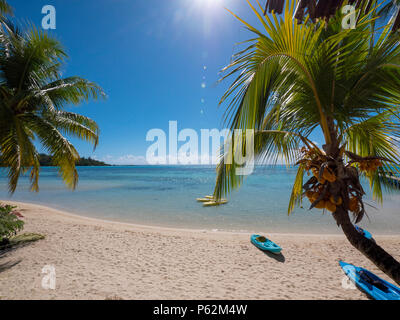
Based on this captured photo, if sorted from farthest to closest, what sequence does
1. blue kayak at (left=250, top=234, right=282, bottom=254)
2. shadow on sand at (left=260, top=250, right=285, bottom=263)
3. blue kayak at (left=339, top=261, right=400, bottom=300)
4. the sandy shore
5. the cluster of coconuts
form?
blue kayak at (left=250, top=234, right=282, bottom=254) → shadow on sand at (left=260, top=250, right=285, bottom=263) → the sandy shore → blue kayak at (left=339, top=261, right=400, bottom=300) → the cluster of coconuts

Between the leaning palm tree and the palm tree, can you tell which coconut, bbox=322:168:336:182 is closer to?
the palm tree

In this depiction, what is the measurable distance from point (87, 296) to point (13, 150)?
4753mm

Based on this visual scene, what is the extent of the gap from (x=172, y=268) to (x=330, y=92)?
508cm

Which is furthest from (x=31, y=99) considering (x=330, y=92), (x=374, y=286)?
(x=374, y=286)

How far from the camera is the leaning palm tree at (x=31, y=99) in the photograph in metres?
4.48

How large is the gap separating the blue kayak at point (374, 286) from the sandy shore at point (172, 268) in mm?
250

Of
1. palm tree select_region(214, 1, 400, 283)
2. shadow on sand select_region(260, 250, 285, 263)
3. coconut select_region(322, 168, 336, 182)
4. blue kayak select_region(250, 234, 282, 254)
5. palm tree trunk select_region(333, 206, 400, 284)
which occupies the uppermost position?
palm tree select_region(214, 1, 400, 283)

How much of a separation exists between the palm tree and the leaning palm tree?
539 cm

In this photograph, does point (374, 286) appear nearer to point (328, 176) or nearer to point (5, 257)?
point (328, 176)

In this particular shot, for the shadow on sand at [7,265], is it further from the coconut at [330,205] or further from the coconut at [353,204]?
the coconut at [353,204]

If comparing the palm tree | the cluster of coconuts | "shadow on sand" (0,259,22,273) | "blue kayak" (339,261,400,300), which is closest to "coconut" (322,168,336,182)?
the palm tree

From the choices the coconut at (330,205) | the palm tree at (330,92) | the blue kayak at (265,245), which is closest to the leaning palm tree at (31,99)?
the palm tree at (330,92)

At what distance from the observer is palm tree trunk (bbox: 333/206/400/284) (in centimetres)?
117
